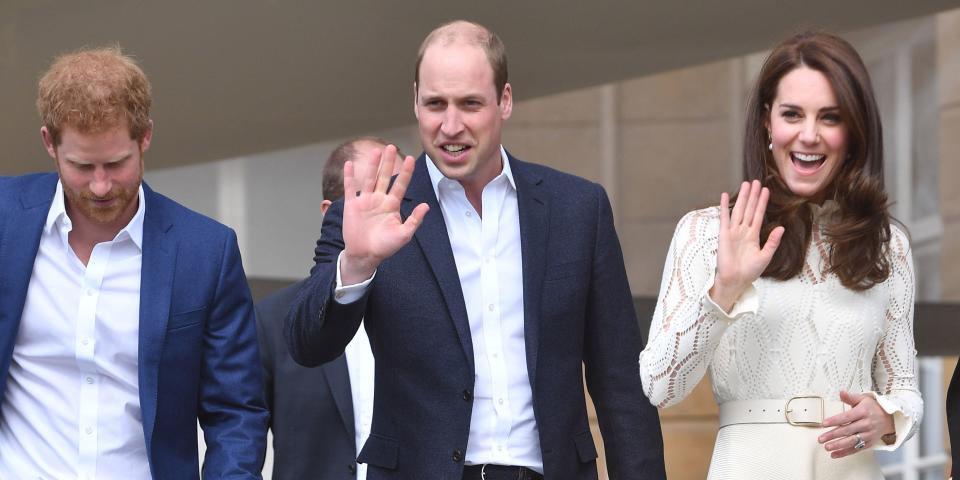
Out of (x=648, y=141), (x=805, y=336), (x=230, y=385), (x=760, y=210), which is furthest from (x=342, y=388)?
(x=648, y=141)

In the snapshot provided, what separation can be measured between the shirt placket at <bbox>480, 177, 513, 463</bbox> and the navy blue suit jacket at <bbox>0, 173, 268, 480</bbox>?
451 mm

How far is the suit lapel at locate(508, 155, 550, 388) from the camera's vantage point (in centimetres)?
320

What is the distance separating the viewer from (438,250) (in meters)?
A: 3.22

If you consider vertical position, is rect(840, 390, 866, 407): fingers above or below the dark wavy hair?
below

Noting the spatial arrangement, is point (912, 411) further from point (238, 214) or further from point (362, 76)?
point (238, 214)

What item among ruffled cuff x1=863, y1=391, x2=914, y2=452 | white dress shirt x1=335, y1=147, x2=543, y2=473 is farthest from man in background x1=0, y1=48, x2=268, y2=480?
ruffled cuff x1=863, y1=391, x2=914, y2=452

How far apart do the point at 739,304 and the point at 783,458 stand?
1.10 feet

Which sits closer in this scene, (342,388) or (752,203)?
(752,203)

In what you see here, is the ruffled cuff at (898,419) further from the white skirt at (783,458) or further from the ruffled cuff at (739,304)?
the ruffled cuff at (739,304)

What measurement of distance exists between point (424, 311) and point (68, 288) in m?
0.64

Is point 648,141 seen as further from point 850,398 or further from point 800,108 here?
point 850,398

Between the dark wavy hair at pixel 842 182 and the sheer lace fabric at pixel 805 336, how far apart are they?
0.11 ft

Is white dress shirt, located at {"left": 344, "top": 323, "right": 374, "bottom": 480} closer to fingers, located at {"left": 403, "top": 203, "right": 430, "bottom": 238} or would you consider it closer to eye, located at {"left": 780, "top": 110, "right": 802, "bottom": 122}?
fingers, located at {"left": 403, "top": 203, "right": 430, "bottom": 238}

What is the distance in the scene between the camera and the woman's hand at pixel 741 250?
3002 millimetres
